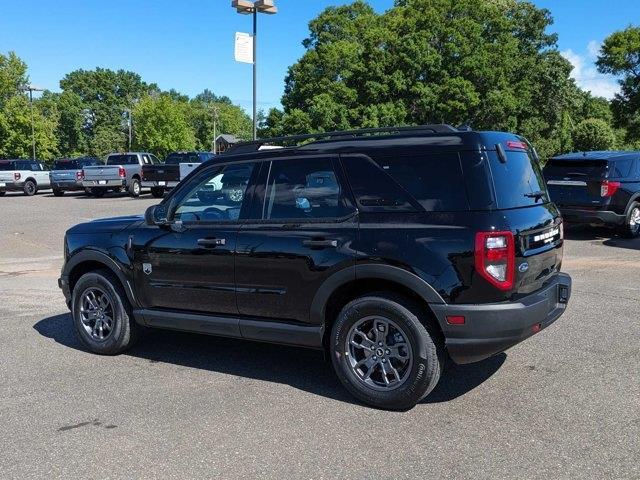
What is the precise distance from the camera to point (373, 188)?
169 inches

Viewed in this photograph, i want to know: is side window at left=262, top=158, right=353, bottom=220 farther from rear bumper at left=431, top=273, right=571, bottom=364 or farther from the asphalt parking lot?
the asphalt parking lot

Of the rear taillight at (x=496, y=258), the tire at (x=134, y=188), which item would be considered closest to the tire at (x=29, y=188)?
the tire at (x=134, y=188)

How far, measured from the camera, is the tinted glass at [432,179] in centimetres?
401

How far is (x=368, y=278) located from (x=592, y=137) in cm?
6062

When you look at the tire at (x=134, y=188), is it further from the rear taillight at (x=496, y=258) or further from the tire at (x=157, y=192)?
the rear taillight at (x=496, y=258)

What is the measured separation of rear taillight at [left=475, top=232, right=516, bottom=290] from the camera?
383cm

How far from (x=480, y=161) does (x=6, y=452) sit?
344 centimetres

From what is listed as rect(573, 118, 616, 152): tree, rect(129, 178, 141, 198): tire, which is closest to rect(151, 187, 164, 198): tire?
rect(129, 178, 141, 198): tire

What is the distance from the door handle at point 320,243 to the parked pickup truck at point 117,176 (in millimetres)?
23380

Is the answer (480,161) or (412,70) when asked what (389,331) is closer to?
(480,161)

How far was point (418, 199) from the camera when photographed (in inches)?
162

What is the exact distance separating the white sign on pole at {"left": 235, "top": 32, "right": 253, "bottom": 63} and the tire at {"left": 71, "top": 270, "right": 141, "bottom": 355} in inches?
443

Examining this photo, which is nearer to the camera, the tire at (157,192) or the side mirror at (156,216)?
the side mirror at (156,216)

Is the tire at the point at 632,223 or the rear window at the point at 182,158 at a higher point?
the rear window at the point at 182,158
